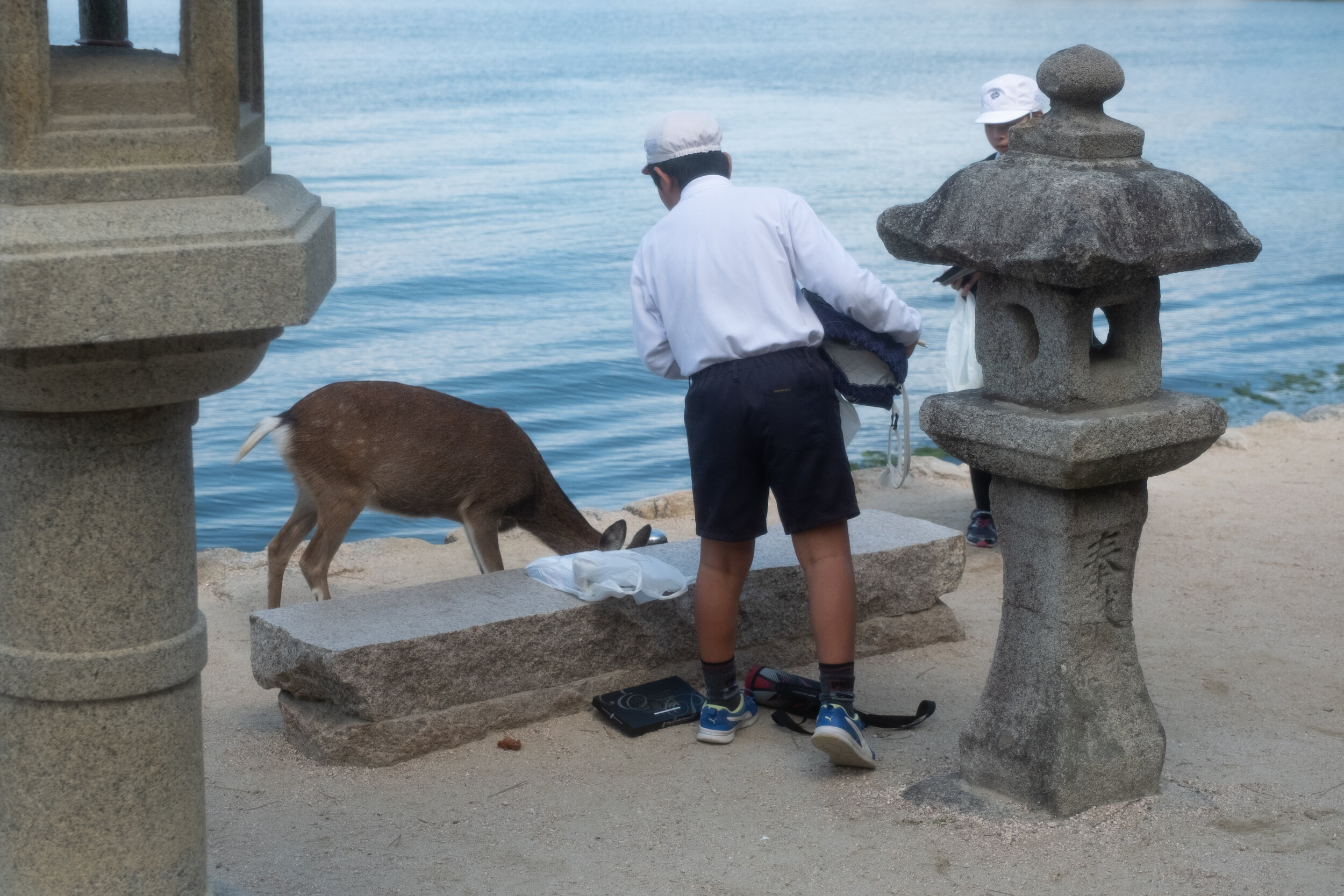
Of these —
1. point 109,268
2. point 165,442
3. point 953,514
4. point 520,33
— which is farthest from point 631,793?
point 520,33

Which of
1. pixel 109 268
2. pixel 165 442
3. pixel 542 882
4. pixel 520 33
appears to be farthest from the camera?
pixel 520 33

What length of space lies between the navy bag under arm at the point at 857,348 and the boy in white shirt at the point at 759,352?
44mm

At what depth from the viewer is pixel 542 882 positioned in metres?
3.84

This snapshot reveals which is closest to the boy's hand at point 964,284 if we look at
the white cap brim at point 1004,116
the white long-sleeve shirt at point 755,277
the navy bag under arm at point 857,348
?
the white cap brim at point 1004,116

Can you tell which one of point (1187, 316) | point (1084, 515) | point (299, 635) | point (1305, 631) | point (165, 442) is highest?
point (165, 442)

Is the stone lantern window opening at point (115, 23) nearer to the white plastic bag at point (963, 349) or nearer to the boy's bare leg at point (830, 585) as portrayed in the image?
the boy's bare leg at point (830, 585)

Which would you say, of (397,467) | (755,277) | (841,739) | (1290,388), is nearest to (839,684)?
(841,739)

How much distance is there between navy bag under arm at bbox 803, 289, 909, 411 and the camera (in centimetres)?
436

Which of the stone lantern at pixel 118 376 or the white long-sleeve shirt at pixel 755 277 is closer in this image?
the stone lantern at pixel 118 376

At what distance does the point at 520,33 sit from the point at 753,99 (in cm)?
3204

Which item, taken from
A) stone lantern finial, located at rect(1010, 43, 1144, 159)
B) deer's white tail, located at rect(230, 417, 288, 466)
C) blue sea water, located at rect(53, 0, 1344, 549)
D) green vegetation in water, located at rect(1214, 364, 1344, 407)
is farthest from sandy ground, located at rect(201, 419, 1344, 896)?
green vegetation in water, located at rect(1214, 364, 1344, 407)

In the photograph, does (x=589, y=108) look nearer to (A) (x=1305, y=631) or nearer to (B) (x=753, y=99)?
(B) (x=753, y=99)

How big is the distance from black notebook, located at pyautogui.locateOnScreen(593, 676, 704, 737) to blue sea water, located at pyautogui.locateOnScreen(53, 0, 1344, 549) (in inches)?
107

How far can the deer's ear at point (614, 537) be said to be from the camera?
231 inches
